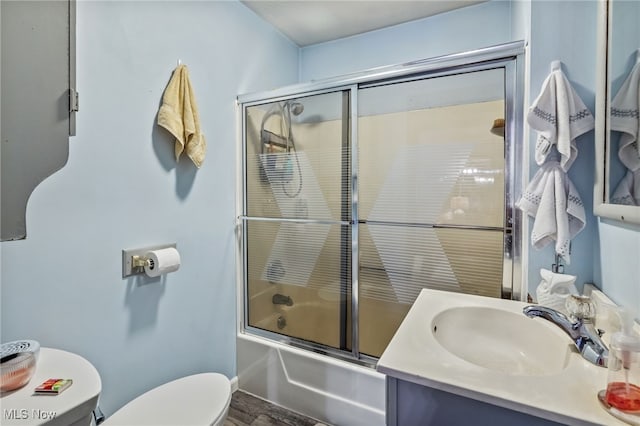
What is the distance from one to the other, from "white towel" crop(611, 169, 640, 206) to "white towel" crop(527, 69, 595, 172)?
0.20m

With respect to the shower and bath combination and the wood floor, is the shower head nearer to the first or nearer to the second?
the shower and bath combination

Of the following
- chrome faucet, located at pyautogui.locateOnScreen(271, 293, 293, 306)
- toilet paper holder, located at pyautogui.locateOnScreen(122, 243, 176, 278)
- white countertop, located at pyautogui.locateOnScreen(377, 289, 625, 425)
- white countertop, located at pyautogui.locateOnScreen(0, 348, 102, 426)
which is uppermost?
toilet paper holder, located at pyautogui.locateOnScreen(122, 243, 176, 278)

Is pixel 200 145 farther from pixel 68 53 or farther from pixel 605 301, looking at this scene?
pixel 605 301

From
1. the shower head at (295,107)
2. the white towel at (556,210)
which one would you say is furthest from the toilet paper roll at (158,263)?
the white towel at (556,210)

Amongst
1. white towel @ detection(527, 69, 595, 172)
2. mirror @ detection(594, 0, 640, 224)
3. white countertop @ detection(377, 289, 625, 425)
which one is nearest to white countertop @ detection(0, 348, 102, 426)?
white countertop @ detection(377, 289, 625, 425)

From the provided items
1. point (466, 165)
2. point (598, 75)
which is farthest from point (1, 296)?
point (598, 75)

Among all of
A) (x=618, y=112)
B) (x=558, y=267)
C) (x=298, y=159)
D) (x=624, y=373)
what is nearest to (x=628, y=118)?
(x=618, y=112)

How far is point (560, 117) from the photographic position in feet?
3.43

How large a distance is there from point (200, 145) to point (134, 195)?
0.41 metres

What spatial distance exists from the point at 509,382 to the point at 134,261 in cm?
147

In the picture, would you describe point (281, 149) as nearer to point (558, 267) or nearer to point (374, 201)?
point (374, 201)

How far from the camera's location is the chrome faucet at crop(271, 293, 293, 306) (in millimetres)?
1951

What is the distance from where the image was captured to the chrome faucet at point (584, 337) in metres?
0.71

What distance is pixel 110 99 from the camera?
1304mm
